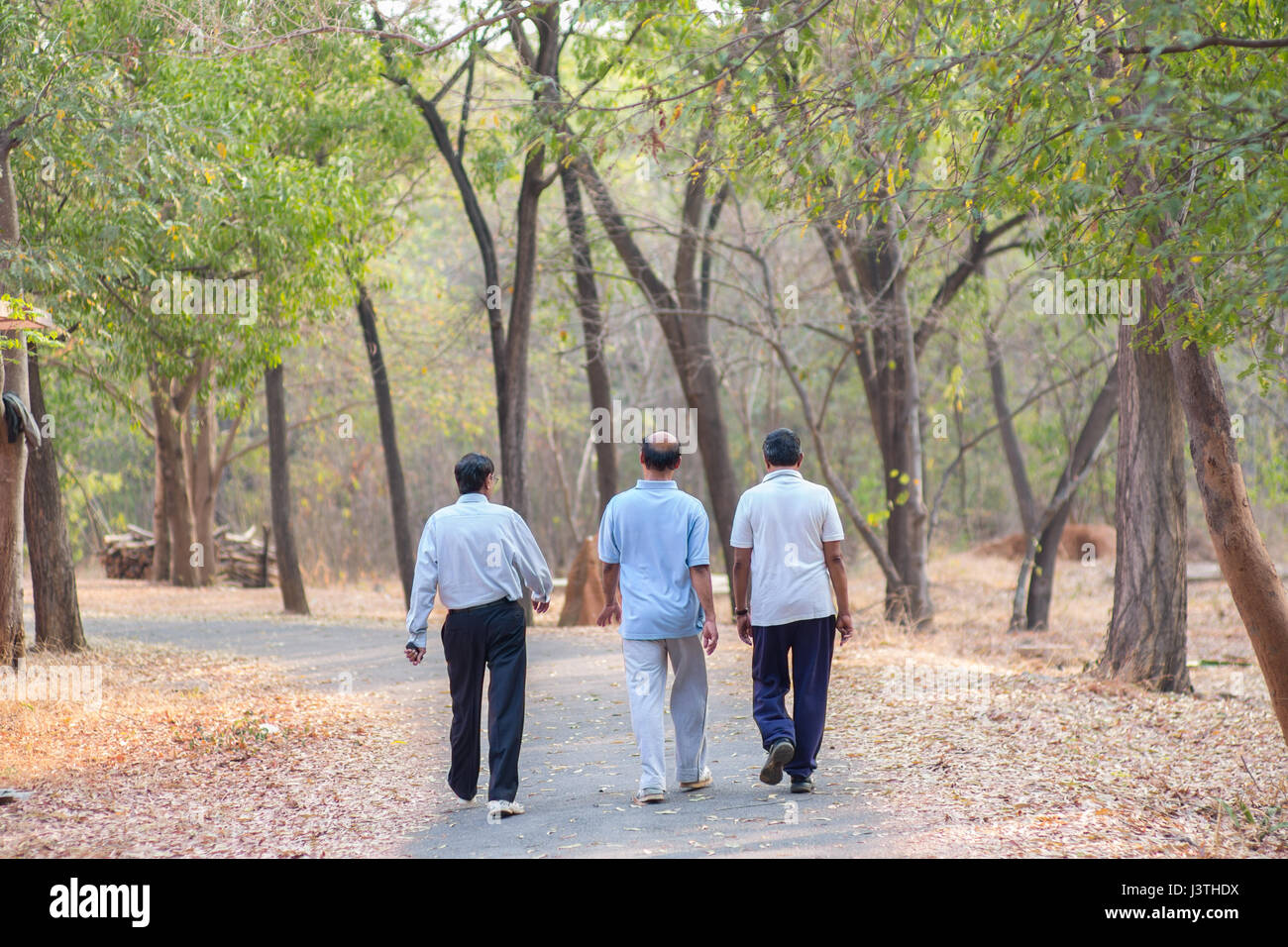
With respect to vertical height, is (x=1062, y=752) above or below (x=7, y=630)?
below

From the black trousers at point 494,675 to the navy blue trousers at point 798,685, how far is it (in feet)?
4.14

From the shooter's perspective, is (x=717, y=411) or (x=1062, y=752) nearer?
(x=1062, y=752)

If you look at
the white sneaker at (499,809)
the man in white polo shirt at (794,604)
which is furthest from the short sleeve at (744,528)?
A: the white sneaker at (499,809)

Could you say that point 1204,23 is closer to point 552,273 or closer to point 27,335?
point 27,335

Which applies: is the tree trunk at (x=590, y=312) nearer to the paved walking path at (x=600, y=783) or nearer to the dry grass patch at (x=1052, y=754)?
the paved walking path at (x=600, y=783)

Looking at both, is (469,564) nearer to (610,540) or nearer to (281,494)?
(610,540)

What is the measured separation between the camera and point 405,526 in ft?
66.7

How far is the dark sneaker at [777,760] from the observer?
20.5ft

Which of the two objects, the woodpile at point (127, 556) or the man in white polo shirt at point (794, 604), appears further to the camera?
the woodpile at point (127, 556)

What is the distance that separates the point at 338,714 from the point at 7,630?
324 cm

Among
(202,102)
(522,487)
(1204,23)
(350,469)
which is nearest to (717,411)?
(522,487)

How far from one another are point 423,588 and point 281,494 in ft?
46.8

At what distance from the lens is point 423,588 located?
242 inches

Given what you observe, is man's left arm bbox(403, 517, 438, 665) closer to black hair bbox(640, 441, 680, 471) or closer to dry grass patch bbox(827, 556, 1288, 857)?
black hair bbox(640, 441, 680, 471)
